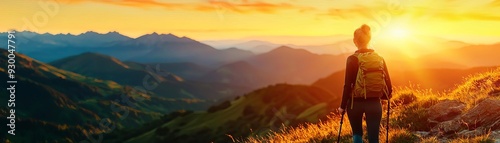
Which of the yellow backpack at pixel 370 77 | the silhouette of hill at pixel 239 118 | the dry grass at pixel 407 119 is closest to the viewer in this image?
the yellow backpack at pixel 370 77

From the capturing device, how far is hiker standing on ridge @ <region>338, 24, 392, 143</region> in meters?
8.84

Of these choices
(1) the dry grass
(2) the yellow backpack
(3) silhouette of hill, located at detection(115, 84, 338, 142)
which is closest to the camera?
(2) the yellow backpack

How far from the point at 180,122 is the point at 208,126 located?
32.3 meters

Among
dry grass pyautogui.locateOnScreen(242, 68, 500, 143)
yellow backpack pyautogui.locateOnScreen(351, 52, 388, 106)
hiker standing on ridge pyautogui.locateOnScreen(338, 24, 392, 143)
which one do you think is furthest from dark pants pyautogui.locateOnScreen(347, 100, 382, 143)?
dry grass pyautogui.locateOnScreen(242, 68, 500, 143)

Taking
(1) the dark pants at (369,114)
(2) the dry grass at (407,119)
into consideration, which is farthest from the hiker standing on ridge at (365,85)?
(2) the dry grass at (407,119)

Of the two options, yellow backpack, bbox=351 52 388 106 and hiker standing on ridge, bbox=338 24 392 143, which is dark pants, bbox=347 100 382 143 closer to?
hiker standing on ridge, bbox=338 24 392 143

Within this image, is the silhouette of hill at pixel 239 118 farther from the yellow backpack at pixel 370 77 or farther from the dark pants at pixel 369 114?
the yellow backpack at pixel 370 77

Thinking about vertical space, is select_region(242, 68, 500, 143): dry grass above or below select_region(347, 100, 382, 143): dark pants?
below

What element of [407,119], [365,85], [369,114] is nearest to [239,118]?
[407,119]

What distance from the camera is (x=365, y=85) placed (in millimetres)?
8789

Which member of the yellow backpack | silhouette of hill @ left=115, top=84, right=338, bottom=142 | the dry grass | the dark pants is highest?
the yellow backpack

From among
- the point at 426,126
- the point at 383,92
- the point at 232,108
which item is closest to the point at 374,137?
the point at 383,92

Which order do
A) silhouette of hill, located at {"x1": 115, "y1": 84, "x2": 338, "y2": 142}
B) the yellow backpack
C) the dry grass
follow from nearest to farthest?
the yellow backpack, the dry grass, silhouette of hill, located at {"x1": 115, "y1": 84, "x2": 338, "y2": 142}

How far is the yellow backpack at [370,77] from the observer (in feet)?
28.9
